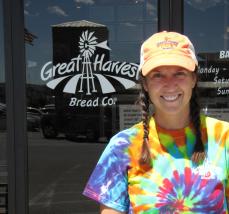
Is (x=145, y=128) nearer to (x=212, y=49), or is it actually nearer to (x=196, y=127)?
(x=196, y=127)

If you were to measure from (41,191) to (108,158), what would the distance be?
2.26m

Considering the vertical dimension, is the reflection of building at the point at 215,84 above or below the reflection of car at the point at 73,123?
above

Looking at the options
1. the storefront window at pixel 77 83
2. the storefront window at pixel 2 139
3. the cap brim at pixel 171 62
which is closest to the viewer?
the cap brim at pixel 171 62

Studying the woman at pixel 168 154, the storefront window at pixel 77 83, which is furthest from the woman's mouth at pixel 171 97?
the storefront window at pixel 77 83

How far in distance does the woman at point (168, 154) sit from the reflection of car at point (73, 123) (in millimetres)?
2122

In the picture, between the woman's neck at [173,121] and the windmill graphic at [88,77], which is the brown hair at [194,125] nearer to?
the woman's neck at [173,121]

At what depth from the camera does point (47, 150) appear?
367 centimetres

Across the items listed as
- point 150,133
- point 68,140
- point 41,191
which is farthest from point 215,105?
point 150,133

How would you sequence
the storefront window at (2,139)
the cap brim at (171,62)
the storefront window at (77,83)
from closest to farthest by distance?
the cap brim at (171,62) < the storefront window at (2,139) < the storefront window at (77,83)

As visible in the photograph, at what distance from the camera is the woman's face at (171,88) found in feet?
4.93

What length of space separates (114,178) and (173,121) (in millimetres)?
253

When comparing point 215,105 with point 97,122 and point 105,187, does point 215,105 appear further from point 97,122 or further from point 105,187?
point 105,187

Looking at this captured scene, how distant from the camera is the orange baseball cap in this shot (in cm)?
147

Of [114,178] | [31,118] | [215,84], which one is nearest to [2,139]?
[31,118]
